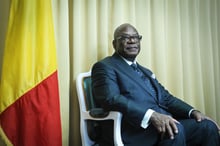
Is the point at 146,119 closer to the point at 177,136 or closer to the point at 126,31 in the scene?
the point at 177,136

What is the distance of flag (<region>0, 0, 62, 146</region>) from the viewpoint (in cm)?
175

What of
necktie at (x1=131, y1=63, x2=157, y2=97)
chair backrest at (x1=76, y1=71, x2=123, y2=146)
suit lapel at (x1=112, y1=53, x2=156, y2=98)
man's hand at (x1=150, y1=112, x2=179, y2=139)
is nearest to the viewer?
man's hand at (x1=150, y1=112, x2=179, y2=139)

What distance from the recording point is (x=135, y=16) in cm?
250

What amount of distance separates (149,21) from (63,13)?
0.81 metres

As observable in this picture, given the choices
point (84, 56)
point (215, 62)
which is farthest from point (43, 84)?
point (215, 62)

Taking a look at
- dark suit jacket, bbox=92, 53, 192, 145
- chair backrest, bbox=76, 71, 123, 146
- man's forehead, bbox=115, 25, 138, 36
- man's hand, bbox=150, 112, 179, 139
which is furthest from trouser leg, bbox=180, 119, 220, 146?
man's forehead, bbox=115, 25, 138, 36

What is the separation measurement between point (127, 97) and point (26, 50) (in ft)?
2.36

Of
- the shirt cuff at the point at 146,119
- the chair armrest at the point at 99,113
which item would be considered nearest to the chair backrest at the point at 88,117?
the chair armrest at the point at 99,113

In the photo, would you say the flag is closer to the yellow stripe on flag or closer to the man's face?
the yellow stripe on flag

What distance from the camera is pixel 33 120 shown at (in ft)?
5.73

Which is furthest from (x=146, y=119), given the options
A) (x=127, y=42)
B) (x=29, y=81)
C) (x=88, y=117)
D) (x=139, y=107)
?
(x=29, y=81)

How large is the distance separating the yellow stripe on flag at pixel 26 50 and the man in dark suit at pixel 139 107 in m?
0.36

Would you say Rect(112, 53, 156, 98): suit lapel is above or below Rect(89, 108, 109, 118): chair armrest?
above

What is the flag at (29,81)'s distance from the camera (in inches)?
68.9
